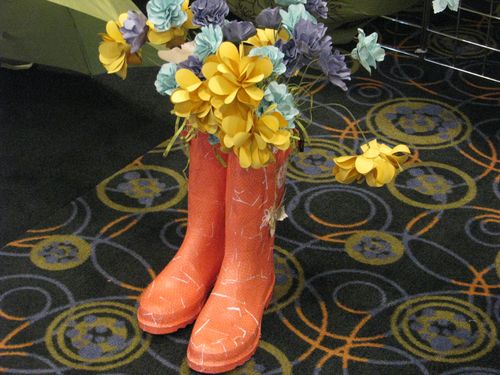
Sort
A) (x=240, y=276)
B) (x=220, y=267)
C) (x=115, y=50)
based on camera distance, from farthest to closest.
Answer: (x=220, y=267), (x=240, y=276), (x=115, y=50)

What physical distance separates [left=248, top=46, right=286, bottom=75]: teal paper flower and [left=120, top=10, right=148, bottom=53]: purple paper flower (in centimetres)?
22

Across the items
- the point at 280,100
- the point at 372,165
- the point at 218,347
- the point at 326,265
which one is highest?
the point at 280,100

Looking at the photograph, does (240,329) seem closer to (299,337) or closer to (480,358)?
(299,337)

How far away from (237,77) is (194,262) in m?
0.51

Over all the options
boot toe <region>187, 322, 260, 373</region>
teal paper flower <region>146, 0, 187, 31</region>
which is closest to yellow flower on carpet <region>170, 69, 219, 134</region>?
teal paper flower <region>146, 0, 187, 31</region>

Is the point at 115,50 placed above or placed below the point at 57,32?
above

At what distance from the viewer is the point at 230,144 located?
1.52 m

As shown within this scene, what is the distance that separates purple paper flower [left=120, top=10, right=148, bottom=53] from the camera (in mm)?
1638

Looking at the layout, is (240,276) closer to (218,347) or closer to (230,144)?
(218,347)

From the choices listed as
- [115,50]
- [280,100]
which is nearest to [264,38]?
[280,100]

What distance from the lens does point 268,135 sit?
151 cm

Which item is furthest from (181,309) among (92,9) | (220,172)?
(92,9)

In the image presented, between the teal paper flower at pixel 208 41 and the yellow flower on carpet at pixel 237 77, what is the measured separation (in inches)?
2.3

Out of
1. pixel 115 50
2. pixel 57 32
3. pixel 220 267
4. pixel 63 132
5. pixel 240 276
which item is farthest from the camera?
pixel 63 132
